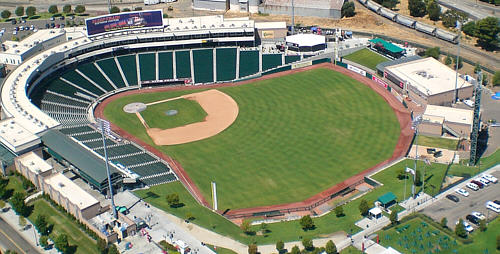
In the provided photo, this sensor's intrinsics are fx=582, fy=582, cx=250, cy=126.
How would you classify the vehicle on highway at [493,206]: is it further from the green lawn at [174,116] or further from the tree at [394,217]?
the green lawn at [174,116]

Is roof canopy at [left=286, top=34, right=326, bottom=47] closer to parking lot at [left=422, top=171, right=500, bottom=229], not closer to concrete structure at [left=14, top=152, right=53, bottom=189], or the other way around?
parking lot at [left=422, top=171, right=500, bottom=229]

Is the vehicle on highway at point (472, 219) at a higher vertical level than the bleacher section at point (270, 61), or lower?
lower

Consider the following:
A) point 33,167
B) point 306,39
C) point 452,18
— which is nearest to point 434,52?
point 452,18

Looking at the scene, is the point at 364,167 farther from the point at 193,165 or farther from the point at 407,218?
the point at 193,165

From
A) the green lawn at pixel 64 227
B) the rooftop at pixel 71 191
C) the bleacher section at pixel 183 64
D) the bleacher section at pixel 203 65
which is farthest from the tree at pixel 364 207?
the bleacher section at pixel 183 64

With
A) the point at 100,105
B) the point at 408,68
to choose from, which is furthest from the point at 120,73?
the point at 408,68

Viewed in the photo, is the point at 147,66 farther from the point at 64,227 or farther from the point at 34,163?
the point at 64,227
